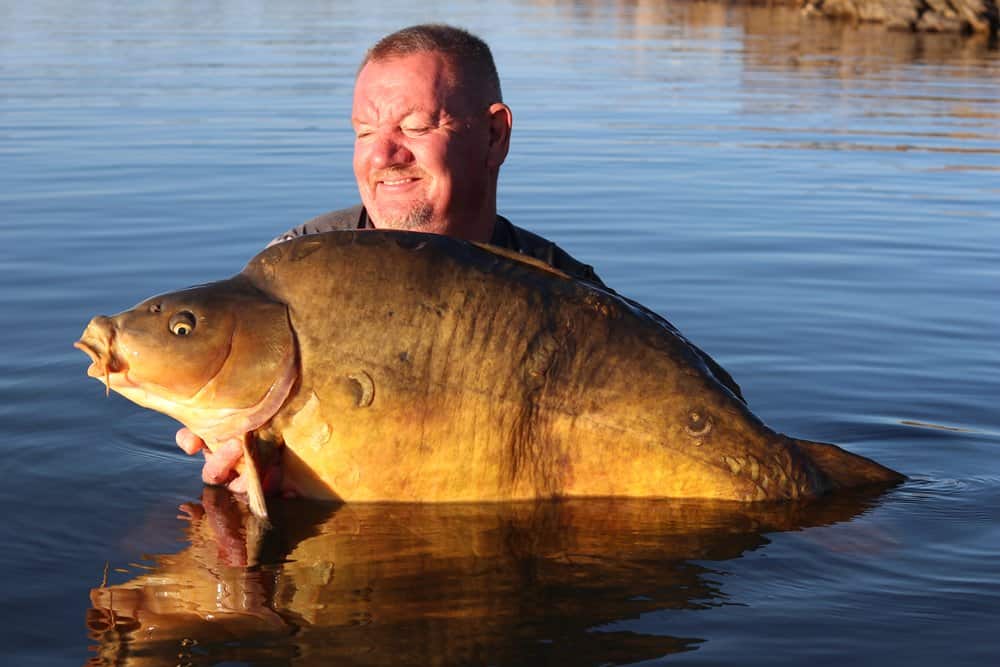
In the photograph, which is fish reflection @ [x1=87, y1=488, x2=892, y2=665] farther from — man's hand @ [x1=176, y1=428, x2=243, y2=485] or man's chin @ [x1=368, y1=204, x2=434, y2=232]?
man's chin @ [x1=368, y1=204, x2=434, y2=232]

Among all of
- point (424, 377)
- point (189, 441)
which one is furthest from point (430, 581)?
point (189, 441)

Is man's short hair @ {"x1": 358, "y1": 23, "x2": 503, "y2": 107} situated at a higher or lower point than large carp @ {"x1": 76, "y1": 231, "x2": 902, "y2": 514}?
higher

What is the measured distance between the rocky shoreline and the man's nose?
3323 cm

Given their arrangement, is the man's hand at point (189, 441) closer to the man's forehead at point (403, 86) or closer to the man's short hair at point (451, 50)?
the man's forehead at point (403, 86)

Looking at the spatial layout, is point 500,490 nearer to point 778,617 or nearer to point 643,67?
point 778,617

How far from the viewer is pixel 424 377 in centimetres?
444

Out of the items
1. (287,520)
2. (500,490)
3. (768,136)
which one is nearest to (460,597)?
(500,490)

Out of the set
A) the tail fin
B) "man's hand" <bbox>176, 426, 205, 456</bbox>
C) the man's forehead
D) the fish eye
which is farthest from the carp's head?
the tail fin

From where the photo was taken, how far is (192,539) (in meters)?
4.63

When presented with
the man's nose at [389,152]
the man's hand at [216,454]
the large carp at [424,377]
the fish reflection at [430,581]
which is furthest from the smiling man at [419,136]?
the fish reflection at [430,581]

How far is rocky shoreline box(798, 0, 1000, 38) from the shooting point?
3562 centimetres

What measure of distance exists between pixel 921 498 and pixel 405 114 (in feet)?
7.92

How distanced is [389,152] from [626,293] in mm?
3919

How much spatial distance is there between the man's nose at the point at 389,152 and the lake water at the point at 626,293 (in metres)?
1.41
